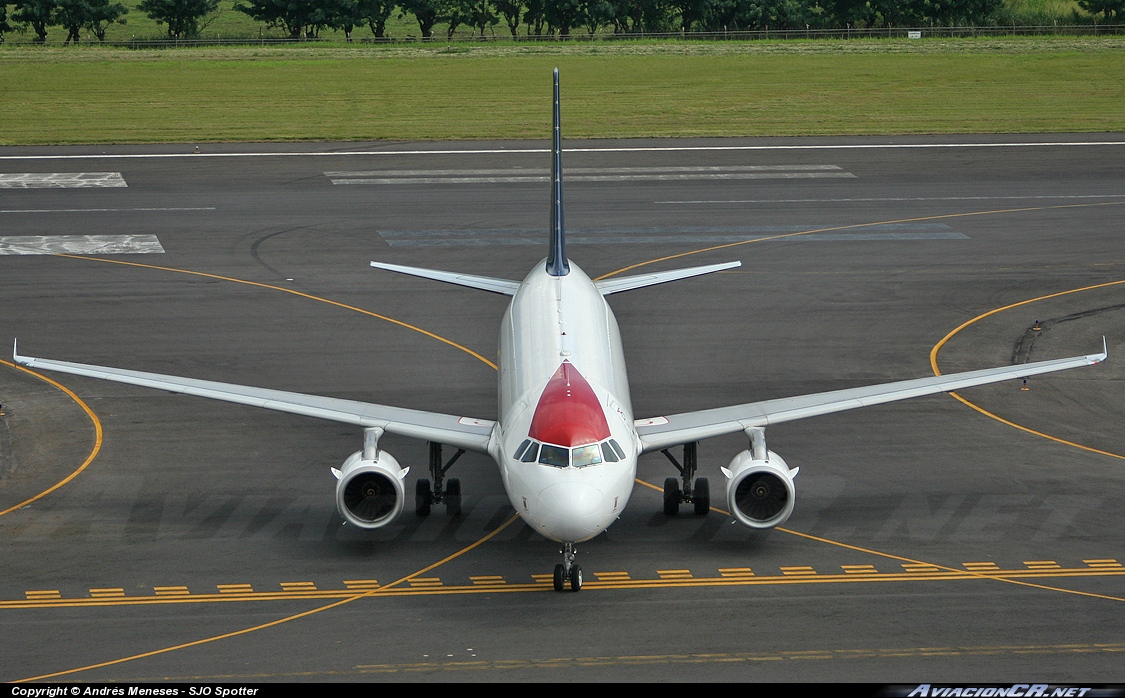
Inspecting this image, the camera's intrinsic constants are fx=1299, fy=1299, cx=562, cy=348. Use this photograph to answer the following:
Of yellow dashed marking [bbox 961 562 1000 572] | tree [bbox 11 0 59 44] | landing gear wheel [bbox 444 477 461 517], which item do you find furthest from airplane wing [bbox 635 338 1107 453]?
tree [bbox 11 0 59 44]

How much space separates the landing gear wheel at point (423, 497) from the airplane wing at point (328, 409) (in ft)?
4.73

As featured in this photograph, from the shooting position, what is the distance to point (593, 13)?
133375mm

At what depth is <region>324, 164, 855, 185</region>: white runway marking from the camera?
65.6 metres

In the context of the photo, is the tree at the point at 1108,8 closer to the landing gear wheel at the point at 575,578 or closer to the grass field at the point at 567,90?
the grass field at the point at 567,90

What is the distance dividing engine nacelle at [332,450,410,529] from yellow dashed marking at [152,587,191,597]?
3.35 meters

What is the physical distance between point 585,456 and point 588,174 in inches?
1746

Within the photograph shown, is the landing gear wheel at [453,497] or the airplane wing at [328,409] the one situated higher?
the airplane wing at [328,409]

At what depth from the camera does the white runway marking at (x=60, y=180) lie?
2520 inches

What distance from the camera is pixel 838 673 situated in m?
21.8

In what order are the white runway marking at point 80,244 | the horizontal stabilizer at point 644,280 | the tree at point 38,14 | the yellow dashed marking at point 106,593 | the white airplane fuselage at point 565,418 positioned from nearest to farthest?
1. the white airplane fuselage at point 565,418
2. the yellow dashed marking at point 106,593
3. the horizontal stabilizer at point 644,280
4. the white runway marking at point 80,244
5. the tree at point 38,14

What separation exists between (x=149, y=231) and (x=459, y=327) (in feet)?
63.4

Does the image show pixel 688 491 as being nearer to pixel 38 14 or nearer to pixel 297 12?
pixel 297 12

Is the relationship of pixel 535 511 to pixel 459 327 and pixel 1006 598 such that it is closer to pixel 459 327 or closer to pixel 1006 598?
pixel 1006 598

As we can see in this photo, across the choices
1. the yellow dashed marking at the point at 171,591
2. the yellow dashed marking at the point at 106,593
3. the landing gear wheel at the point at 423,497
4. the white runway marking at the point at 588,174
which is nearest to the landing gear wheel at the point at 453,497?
the landing gear wheel at the point at 423,497
